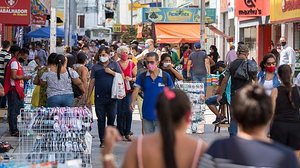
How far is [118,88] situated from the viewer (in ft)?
43.4

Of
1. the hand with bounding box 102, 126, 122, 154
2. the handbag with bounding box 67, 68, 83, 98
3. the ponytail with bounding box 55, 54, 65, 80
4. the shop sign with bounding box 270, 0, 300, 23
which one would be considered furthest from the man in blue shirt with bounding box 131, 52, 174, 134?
the shop sign with bounding box 270, 0, 300, 23

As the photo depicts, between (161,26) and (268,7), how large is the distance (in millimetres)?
10010

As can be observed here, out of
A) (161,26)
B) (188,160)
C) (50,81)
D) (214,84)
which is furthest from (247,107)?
(161,26)

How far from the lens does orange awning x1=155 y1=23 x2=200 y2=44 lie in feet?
125

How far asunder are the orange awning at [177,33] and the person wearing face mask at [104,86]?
A: 24.2 meters

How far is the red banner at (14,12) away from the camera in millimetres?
18062

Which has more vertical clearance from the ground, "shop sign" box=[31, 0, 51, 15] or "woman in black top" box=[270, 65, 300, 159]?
"shop sign" box=[31, 0, 51, 15]

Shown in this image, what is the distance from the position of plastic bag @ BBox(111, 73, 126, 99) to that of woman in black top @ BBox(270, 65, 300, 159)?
4680 mm

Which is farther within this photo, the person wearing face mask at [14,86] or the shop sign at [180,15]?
the shop sign at [180,15]

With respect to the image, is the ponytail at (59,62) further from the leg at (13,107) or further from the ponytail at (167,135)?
the ponytail at (167,135)

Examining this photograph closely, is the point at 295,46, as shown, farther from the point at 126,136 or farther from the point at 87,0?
the point at 87,0

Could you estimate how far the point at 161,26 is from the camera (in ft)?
132

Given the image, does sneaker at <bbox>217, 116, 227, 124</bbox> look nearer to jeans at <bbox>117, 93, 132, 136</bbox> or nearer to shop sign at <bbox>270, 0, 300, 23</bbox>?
jeans at <bbox>117, 93, 132, 136</bbox>

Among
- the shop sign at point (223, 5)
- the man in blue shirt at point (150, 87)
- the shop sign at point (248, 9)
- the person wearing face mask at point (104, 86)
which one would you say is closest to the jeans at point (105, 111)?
the person wearing face mask at point (104, 86)
